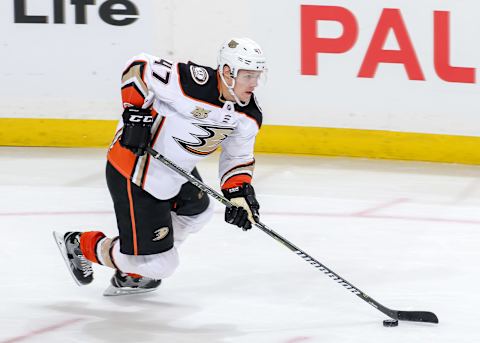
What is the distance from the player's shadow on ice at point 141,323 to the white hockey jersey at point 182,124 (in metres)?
0.42

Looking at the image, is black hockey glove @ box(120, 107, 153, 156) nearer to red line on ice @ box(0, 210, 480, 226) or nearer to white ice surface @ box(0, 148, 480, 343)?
white ice surface @ box(0, 148, 480, 343)

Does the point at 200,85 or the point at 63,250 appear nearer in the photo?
the point at 200,85

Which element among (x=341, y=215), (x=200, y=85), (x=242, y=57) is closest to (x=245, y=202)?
(x=200, y=85)

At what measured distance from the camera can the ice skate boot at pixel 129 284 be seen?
3873 mm

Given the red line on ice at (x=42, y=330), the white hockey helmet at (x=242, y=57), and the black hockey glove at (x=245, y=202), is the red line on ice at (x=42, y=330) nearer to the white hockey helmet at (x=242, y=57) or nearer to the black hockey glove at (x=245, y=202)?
the black hockey glove at (x=245, y=202)

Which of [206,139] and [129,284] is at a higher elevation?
[206,139]

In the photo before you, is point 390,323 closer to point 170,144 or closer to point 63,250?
point 170,144

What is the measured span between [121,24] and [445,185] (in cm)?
214

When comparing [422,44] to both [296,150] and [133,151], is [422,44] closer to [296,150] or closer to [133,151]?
[296,150]

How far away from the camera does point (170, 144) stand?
3609mm

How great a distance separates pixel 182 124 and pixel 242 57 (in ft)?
1.14

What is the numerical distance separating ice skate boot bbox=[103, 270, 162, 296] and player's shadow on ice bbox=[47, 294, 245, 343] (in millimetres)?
28

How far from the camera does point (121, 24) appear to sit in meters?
6.30

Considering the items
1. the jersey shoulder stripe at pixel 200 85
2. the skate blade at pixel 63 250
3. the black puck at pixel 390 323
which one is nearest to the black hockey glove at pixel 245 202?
the jersey shoulder stripe at pixel 200 85
